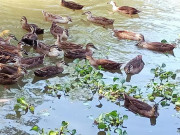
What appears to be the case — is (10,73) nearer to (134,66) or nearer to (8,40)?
(8,40)

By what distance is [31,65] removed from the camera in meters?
9.42

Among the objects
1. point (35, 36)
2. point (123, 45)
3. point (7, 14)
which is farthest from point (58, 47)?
point (7, 14)

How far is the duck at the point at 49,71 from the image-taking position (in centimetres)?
889

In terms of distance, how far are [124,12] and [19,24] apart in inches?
163

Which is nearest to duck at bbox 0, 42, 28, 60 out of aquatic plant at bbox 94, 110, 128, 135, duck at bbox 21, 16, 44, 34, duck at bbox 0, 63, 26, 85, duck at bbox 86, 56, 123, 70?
duck at bbox 0, 63, 26, 85

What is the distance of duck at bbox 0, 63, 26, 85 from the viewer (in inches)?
334

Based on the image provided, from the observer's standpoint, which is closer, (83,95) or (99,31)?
(83,95)

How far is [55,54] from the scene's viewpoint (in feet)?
33.7

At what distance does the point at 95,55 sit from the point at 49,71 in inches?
73.5

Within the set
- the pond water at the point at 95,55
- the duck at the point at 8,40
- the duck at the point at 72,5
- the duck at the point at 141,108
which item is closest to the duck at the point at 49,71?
the pond water at the point at 95,55

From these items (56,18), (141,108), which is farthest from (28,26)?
(141,108)

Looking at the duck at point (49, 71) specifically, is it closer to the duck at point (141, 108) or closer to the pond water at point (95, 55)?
the pond water at point (95, 55)

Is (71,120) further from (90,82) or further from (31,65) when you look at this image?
(31,65)

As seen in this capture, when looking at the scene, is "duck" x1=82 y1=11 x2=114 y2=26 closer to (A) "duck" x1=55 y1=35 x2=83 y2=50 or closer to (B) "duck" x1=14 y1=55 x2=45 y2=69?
(A) "duck" x1=55 y1=35 x2=83 y2=50
